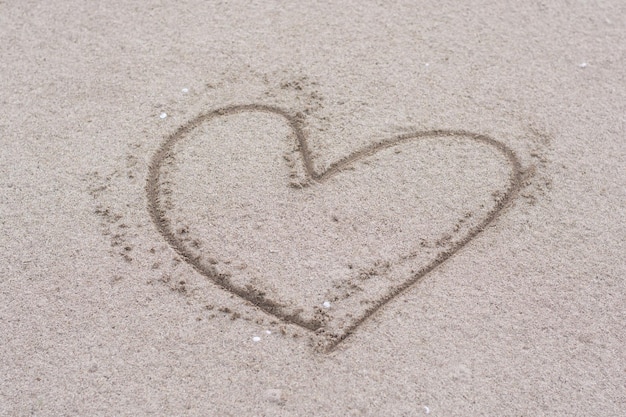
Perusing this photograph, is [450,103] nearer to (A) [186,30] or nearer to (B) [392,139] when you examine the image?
(B) [392,139]

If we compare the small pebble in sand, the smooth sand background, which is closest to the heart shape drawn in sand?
the smooth sand background

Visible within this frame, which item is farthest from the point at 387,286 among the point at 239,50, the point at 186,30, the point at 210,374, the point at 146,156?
the point at 186,30

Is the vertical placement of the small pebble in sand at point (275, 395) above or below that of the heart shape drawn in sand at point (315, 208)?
below

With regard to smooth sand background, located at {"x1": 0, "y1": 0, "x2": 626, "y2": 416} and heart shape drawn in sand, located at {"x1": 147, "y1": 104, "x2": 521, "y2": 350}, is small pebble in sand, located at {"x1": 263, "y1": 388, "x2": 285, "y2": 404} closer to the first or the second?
smooth sand background, located at {"x1": 0, "y1": 0, "x2": 626, "y2": 416}

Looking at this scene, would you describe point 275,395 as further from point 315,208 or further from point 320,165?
point 320,165

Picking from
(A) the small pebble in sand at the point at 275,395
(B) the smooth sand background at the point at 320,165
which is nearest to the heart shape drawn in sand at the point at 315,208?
(B) the smooth sand background at the point at 320,165

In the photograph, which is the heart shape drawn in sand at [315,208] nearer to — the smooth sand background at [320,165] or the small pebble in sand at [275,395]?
the smooth sand background at [320,165]

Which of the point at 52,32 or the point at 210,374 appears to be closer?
the point at 210,374
